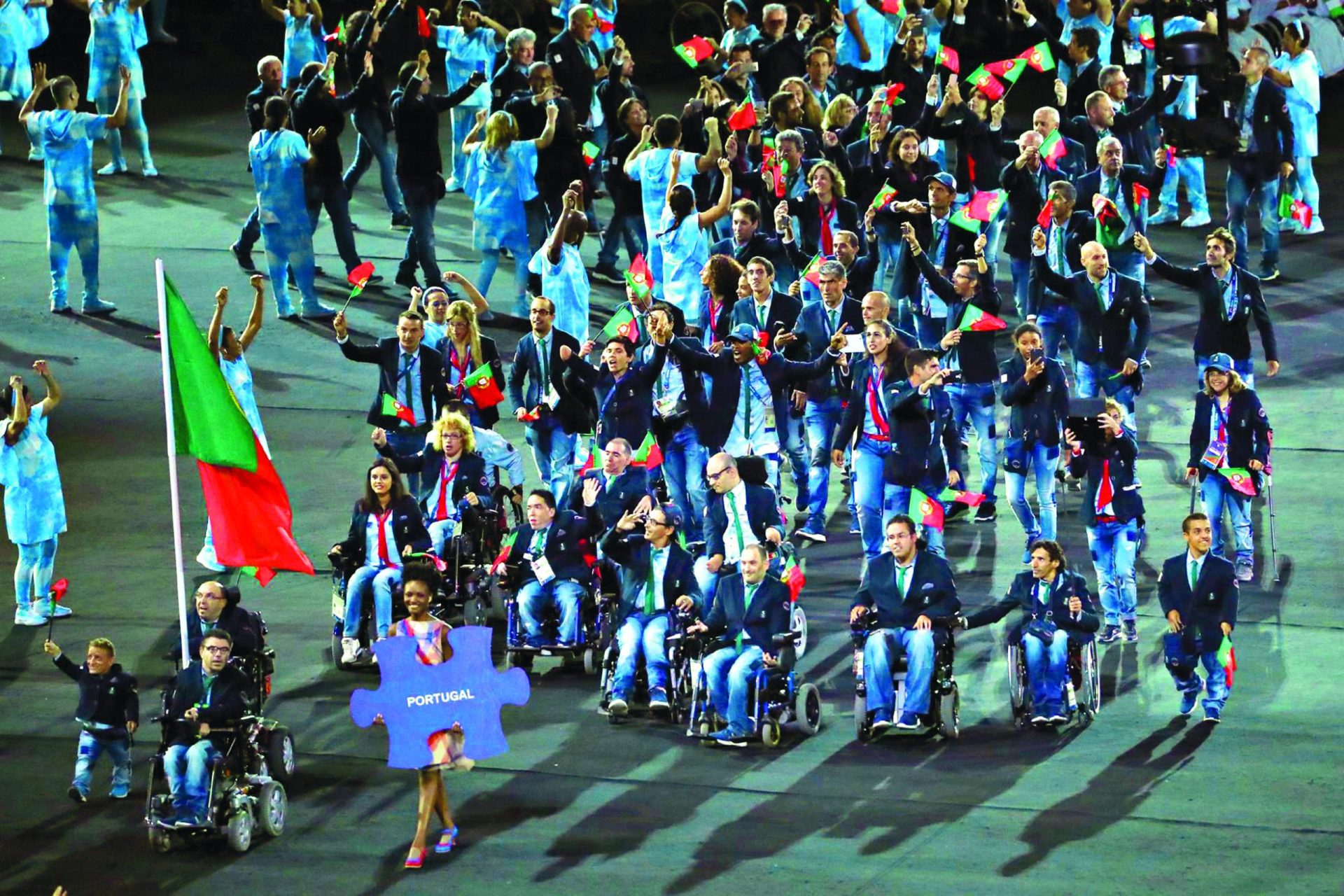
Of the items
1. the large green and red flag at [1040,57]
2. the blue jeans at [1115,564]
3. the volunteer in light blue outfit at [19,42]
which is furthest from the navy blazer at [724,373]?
the volunteer in light blue outfit at [19,42]

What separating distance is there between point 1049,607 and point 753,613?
67.6 inches

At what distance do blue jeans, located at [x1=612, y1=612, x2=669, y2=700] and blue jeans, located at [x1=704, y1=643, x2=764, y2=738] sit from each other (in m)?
0.44

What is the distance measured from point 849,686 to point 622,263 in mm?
10670

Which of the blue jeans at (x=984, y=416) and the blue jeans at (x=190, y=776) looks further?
the blue jeans at (x=984, y=416)

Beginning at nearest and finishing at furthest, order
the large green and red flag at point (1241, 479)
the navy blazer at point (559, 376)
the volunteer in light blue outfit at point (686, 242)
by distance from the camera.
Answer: the large green and red flag at point (1241, 479) → the navy blazer at point (559, 376) → the volunteer in light blue outfit at point (686, 242)

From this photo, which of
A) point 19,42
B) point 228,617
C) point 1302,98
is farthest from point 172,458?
point 19,42

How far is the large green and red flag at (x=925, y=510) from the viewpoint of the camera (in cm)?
1638

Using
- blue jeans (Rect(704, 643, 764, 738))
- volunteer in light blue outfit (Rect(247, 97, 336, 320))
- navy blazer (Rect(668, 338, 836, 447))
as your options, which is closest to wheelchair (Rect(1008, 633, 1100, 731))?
blue jeans (Rect(704, 643, 764, 738))

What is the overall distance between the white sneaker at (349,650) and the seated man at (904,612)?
10.9 feet

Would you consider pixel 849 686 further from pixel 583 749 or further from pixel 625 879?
pixel 625 879

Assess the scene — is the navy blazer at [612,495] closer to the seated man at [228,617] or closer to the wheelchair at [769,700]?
the wheelchair at [769,700]

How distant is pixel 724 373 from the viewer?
1742cm

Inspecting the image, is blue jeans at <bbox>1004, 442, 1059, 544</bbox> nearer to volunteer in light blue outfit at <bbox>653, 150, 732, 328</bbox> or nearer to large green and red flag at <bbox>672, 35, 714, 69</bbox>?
volunteer in light blue outfit at <bbox>653, 150, 732, 328</bbox>

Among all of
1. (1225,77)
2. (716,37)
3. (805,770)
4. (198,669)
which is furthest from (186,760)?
(716,37)
